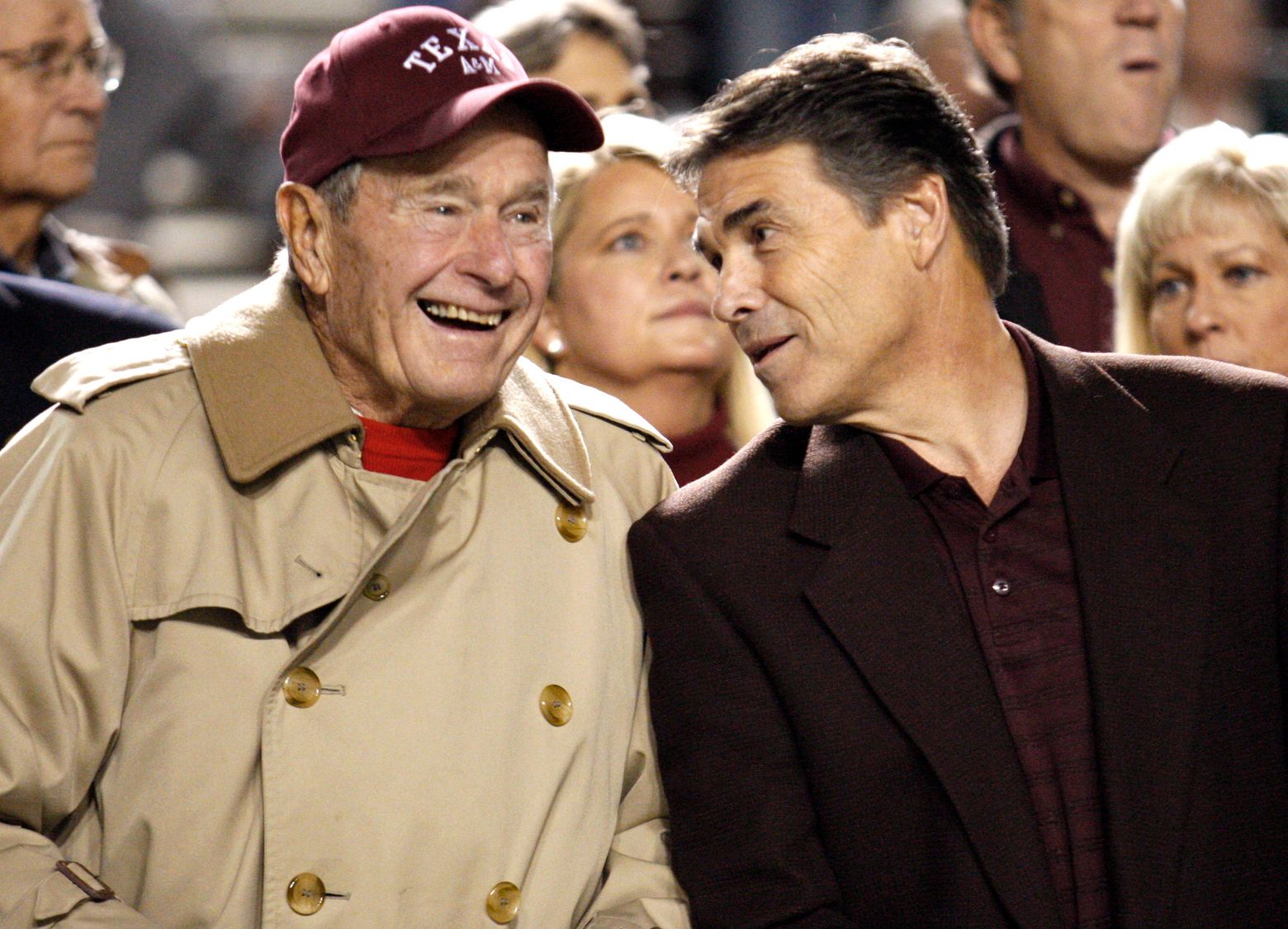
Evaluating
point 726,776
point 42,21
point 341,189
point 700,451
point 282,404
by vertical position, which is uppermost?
point 341,189

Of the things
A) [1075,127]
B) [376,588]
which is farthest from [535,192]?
[1075,127]

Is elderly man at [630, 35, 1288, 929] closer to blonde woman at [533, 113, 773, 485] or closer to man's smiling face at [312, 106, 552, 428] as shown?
man's smiling face at [312, 106, 552, 428]

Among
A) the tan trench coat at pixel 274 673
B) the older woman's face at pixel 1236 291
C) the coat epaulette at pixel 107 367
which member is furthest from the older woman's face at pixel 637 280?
the coat epaulette at pixel 107 367

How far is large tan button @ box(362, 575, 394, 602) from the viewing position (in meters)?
2.59

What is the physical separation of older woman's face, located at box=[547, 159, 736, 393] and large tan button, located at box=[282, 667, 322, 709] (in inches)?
58.3

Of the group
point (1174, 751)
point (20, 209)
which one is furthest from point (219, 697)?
point (20, 209)

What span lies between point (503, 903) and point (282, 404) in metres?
0.82

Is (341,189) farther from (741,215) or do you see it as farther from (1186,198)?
Answer: (1186,198)

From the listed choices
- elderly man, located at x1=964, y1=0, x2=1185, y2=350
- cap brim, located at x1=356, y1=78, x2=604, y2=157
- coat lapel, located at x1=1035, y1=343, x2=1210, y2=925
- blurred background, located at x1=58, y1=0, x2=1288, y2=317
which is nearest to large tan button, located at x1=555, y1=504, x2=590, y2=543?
Result: cap brim, located at x1=356, y1=78, x2=604, y2=157

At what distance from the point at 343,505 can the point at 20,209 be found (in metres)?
1.74

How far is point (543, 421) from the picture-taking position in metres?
2.88

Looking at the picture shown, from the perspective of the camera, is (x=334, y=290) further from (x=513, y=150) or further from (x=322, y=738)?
(x=322, y=738)

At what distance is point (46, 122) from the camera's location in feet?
12.8

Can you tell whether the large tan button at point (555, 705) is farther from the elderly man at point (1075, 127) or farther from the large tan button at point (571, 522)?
the elderly man at point (1075, 127)
